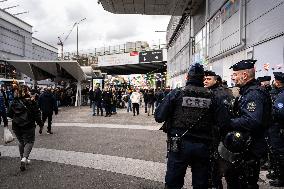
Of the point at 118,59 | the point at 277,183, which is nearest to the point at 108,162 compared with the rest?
the point at 277,183

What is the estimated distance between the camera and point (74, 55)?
55.0m

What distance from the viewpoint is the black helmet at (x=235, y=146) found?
391 cm

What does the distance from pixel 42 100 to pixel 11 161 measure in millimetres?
5373

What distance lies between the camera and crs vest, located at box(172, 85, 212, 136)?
165 inches

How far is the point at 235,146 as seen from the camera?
3.95 meters

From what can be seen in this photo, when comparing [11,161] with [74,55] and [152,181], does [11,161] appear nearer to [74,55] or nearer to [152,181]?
[152,181]

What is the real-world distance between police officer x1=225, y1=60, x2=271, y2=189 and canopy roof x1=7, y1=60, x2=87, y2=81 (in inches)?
947

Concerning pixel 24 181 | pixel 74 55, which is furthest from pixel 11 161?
pixel 74 55

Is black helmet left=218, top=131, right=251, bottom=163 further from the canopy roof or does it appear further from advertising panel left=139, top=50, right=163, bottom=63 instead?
advertising panel left=139, top=50, right=163, bottom=63

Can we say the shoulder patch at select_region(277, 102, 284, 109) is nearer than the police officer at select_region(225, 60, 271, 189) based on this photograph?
No

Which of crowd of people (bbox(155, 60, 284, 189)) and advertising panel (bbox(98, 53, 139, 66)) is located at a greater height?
advertising panel (bbox(98, 53, 139, 66))

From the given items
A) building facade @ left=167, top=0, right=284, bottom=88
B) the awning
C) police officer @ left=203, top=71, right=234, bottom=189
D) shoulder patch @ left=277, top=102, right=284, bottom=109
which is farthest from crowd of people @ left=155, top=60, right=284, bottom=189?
the awning

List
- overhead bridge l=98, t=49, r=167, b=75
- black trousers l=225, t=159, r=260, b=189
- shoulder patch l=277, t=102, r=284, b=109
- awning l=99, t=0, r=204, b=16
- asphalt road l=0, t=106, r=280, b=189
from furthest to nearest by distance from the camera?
1. overhead bridge l=98, t=49, r=167, b=75
2. awning l=99, t=0, r=204, b=16
3. asphalt road l=0, t=106, r=280, b=189
4. shoulder patch l=277, t=102, r=284, b=109
5. black trousers l=225, t=159, r=260, b=189

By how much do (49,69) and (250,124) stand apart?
88.8ft
